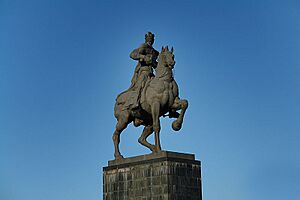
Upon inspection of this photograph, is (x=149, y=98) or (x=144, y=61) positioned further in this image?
(x=144, y=61)

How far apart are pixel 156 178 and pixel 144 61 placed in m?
3.57

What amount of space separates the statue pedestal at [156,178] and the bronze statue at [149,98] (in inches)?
18.9

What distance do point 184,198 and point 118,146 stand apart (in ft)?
9.33

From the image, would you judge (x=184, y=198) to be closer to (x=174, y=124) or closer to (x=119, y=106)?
(x=174, y=124)

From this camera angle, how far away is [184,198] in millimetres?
16672

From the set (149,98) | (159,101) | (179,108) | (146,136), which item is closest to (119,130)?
(146,136)

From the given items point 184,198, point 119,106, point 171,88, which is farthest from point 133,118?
point 184,198

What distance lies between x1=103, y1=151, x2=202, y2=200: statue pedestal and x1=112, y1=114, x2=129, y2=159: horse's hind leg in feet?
1.15

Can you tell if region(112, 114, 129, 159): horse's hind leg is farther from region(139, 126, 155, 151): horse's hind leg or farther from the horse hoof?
the horse hoof

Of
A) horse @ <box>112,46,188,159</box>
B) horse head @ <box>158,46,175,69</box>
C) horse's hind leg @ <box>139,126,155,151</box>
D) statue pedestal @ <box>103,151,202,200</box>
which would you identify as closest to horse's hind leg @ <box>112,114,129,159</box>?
horse @ <box>112,46,188,159</box>

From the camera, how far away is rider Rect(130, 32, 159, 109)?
1797 centimetres

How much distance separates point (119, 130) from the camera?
59.7 feet

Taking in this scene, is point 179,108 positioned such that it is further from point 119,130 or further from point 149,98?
point 119,130

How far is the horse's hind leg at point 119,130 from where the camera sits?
59.2 feet
